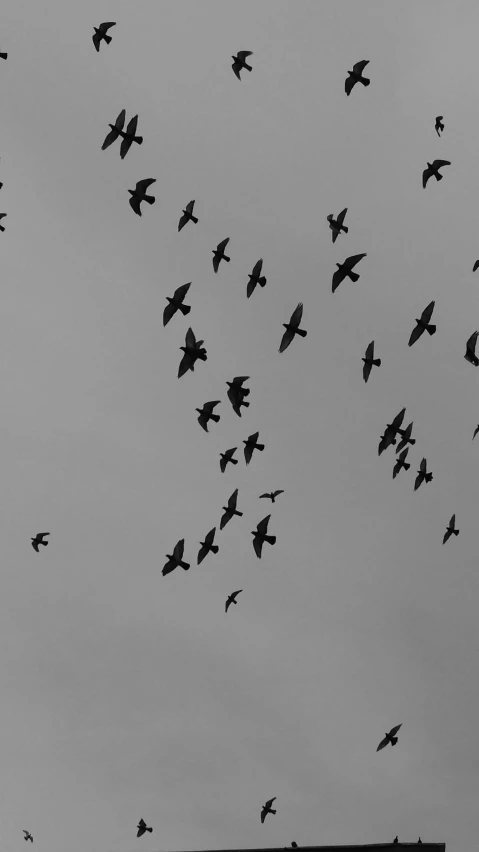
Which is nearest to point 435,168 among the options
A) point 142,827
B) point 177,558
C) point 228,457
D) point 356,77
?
point 356,77

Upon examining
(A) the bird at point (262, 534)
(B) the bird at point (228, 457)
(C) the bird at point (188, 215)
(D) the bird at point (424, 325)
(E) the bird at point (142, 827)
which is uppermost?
(C) the bird at point (188, 215)

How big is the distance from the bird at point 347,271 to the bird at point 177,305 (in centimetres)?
511

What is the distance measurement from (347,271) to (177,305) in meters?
6.01

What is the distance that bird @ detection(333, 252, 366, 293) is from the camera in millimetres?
32719

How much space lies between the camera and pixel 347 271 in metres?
32.9

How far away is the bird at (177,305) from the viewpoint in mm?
31906

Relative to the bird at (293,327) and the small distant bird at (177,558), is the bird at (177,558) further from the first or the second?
the bird at (293,327)

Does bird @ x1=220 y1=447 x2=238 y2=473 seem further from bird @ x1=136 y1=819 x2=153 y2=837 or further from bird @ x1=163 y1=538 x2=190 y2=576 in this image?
bird @ x1=136 y1=819 x2=153 y2=837

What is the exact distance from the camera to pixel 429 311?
111ft

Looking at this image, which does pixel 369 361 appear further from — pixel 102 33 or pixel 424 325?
pixel 102 33

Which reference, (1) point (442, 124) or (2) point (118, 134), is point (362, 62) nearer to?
(1) point (442, 124)

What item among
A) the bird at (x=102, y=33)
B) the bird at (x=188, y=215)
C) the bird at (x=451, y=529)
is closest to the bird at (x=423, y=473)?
the bird at (x=451, y=529)

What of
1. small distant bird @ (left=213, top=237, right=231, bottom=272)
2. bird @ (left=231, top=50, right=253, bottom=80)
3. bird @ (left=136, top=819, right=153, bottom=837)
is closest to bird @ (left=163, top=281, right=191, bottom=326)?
small distant bird @ (left=213, top=237, right=231, bottom=272)

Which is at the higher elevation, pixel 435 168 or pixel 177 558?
pixel 435 168
